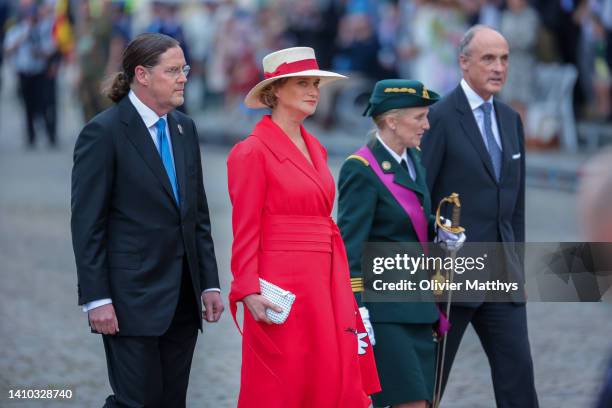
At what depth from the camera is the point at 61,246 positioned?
13.1 m

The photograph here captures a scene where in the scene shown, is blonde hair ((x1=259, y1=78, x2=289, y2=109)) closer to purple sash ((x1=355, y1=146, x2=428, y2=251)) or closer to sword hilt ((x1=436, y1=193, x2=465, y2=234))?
purple sash ((x1=355, y1=146, x2=428, y2=251))

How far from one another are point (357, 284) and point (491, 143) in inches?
42.6

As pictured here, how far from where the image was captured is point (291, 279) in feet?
17.8

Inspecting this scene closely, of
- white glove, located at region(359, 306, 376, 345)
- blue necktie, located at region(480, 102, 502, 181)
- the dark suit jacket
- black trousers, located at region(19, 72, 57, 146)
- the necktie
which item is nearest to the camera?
white glove, located at region(359, 306, 376, 345)

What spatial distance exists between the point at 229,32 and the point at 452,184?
19.9m

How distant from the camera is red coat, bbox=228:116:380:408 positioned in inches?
212

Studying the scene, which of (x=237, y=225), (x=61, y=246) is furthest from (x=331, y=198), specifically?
(x=61, y=246)

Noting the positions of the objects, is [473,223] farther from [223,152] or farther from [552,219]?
[223,152]

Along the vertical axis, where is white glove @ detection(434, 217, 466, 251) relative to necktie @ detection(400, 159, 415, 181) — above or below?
below

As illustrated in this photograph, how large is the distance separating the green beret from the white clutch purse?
1.07m

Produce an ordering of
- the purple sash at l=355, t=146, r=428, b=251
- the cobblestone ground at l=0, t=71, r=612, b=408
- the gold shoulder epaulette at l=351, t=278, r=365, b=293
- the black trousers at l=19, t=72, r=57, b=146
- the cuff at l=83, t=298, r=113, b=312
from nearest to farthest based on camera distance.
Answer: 1. the cuff at l=83, t=298, r=113, b=312
2. the gold shoulder epaulette at l=351, t=278, r=365, b=293
3. the purple sash at l=355, t=146, r=428, b=251
4. the cobblestone ground at l=0, t=71, r=612, b=408
5. the black trousers at l=19, t=72, r=57, b=146

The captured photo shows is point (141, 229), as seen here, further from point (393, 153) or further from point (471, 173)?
point (471, 173)

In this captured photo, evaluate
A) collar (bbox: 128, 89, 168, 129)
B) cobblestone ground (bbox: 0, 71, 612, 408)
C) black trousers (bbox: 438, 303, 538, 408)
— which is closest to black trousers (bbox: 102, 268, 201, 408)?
collar (bbox: 128, 89, 168, 129)

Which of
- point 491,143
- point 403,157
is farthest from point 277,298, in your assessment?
point 491,143
